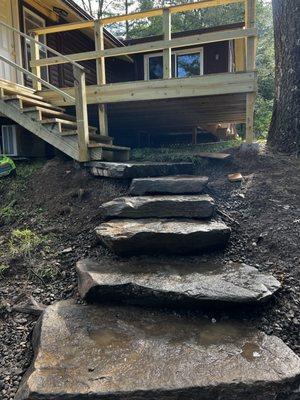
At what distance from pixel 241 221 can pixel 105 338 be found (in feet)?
6.69

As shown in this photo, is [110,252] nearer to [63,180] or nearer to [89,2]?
[63,180]

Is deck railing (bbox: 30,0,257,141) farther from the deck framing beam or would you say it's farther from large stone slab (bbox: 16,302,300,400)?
large stone slab (bbox: 16,302,300,400)

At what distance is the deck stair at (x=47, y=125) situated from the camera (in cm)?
506

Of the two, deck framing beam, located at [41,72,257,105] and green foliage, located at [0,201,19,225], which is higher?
deck framing beam, located at [41,72,257,105]

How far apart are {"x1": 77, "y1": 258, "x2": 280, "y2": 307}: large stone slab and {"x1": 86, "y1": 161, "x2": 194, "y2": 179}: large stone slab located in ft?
5.88

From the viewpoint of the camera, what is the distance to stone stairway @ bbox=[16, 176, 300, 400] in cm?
194

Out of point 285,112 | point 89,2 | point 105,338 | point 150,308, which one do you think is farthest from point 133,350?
point 89,2

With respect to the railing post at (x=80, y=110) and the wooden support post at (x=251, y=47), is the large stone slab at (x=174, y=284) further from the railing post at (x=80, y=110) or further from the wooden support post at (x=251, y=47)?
the wooden support post at (x=251, y=47)

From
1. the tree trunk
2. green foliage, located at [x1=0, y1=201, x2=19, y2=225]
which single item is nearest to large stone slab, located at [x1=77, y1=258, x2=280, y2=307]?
green foliage, located at [x1=0, y1=201, x2=19, y2=225]

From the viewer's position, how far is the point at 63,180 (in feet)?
16.4

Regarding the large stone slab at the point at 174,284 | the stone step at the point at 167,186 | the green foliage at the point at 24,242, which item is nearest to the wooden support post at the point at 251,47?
the stone step at the point at 167,186

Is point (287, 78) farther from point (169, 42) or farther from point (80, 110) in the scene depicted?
point (80, 110)

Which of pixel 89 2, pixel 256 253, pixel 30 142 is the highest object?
pixel 89 2

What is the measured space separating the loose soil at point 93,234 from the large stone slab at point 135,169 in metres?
0.13
